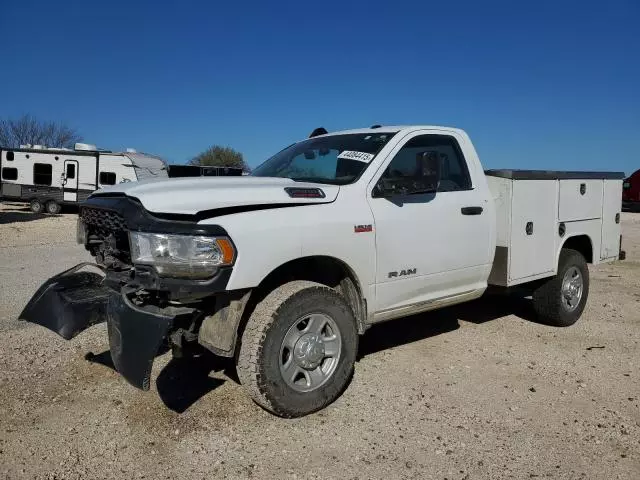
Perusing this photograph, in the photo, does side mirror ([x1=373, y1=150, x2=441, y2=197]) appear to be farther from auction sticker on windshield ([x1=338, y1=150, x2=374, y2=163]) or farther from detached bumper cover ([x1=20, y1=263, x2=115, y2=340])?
detached bumper cover ([x1=20, y1=263, x2=115, y2=340])

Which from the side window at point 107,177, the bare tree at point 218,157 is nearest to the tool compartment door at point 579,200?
the side window at point 107,177

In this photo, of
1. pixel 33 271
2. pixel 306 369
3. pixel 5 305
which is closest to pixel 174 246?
pixel 306 369

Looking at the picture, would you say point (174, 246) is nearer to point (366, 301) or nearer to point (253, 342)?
point (253, 342)

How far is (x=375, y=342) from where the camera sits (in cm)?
530

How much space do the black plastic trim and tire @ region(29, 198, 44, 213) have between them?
22.5 metres

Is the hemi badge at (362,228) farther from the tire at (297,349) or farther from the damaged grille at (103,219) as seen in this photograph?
the damaged grille at (103,219)

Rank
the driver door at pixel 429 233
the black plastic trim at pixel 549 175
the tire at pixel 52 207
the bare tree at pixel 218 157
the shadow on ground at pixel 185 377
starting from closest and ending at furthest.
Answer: the shadow on ground at pixel 185 377
the driver door at pixel 429 233
the black plastic trim at pixel 549 175
the tire at pixel 52 207
the bare tree at pixel 218 157

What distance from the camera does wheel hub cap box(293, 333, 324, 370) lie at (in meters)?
3.56

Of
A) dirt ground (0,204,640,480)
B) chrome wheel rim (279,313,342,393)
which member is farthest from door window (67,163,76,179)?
chrome wheel rim (279,313,342,393)

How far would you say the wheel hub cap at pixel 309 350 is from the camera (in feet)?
11.7

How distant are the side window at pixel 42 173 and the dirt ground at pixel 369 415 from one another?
19.4 m

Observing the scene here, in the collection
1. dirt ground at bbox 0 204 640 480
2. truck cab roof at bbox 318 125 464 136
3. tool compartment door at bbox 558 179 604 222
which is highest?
truck cab roof at bbox 318 125 464 136

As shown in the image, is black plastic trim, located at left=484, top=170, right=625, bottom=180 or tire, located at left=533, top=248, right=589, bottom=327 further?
tire, located at left=533, top=248, right=589, bottom=327

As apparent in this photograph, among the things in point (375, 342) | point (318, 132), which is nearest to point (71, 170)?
point (318, 132)
